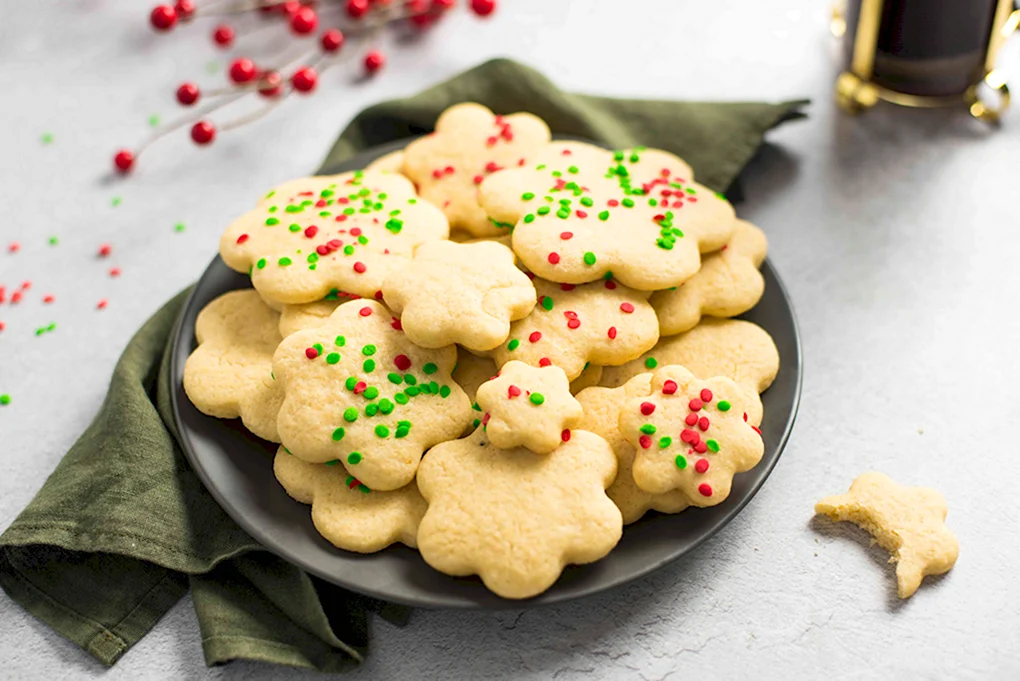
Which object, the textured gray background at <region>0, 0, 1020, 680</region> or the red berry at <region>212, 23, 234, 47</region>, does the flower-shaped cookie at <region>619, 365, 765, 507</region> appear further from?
the red berry at <region>212, 23, 234, 47</region>

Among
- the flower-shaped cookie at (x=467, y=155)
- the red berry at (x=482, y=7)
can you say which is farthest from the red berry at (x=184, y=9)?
the flower-shaped cookie at (x=467, y=155)

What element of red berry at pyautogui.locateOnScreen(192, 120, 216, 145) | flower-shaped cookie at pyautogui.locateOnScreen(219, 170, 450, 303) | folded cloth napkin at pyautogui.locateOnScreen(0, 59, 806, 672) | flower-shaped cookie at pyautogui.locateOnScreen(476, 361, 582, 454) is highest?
flower-shaped cookie at pyautogui.locateOnScreen(219, 170, 450, 303)

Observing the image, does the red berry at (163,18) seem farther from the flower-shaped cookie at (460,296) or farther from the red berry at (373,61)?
the flower-shaped cookie at (460,296)

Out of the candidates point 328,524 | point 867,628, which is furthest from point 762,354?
point 328,524

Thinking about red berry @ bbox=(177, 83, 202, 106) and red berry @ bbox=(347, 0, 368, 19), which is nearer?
red berry @ bbox=(177, 83, 202, 106)

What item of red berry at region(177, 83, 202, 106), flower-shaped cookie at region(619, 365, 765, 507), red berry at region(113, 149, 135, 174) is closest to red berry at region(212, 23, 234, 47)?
red berry at region(177, 83, 202, 106)

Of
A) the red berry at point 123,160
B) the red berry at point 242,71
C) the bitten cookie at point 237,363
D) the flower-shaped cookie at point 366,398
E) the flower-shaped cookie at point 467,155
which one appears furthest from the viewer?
the red berry at point 242,71
